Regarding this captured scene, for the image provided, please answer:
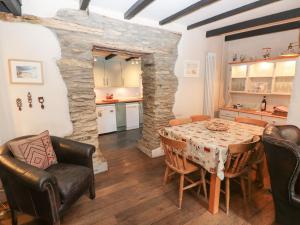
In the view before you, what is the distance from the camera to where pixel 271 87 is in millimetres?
3479

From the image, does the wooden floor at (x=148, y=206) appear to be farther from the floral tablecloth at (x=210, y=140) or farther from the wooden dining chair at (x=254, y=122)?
the wooden dining chair at (x=254, y=122)

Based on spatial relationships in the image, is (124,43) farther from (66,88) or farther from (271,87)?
(271,87)

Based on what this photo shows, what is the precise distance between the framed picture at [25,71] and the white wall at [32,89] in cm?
5

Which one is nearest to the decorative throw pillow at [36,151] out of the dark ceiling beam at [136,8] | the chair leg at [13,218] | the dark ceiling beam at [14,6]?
the chair leg at [13,218]

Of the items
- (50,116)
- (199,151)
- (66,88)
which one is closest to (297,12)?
(199,151)

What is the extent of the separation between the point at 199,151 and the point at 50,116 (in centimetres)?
203

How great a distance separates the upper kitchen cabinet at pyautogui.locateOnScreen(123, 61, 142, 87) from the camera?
5.40 m

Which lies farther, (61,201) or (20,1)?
(20,1)

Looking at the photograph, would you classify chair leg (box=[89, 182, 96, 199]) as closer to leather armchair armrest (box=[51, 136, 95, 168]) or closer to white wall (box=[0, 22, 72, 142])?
leather armchair armrest (box=[51, 136, 95, 168])

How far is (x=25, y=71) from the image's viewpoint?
2150mm

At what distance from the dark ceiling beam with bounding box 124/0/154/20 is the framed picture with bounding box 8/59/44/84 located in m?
1.42

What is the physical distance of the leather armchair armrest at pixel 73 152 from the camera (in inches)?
80.1

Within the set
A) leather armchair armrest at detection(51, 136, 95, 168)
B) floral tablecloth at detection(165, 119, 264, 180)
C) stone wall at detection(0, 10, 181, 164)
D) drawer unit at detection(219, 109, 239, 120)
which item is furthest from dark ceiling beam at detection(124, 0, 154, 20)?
drawer unit at detection(219, 109, 239, 120)

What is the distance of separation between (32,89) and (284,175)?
294cm
